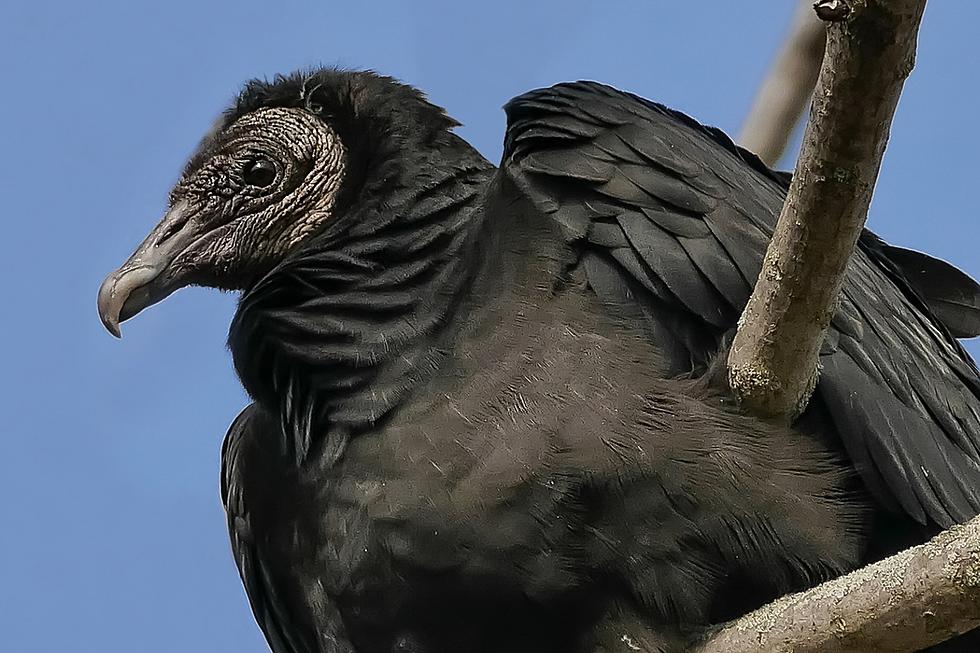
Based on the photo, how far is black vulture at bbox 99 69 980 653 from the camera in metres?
2.79

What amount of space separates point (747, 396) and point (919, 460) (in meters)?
0.42

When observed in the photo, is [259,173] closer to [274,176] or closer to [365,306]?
[274,176]

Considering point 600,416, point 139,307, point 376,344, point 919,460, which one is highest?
point 139,307

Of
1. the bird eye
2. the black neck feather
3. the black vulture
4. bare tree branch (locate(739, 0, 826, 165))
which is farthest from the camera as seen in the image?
bare tree branch (locate(739, 0, 826, 165))

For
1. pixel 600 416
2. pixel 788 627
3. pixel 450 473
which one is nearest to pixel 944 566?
pixel 788 627

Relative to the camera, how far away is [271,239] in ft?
11.5

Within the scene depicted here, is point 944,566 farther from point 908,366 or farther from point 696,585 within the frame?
point 908,366

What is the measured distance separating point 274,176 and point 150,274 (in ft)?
1.43

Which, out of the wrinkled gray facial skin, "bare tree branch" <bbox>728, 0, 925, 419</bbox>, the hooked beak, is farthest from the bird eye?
"bare tree branch" <bbox>728, 0, 925, 419</bbox>

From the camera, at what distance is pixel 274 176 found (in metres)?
3.58

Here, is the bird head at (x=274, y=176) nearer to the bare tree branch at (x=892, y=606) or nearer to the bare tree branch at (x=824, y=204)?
the bare tree branch at (x=824, y=204)

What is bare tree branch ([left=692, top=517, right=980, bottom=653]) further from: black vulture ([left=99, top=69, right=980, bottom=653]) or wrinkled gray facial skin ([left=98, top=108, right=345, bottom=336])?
wrinkled gray facial skin ([left=98, top=108, right=345, bottom=336])

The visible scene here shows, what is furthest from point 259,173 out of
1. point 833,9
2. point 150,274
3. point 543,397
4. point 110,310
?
point 833,9

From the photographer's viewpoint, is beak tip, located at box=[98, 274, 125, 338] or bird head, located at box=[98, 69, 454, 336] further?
bird head, located at box=[98, 69, 454, 336]
